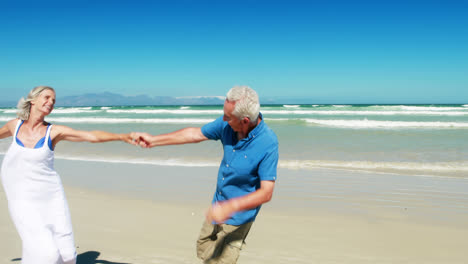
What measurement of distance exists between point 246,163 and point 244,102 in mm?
440

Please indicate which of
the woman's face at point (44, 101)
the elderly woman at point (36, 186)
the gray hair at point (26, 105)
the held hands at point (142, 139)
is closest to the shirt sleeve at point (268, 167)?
the held hands at point (142, 139)

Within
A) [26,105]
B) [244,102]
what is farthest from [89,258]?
[244,102]

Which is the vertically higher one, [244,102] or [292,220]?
[244,102]

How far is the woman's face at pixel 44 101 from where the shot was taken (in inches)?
112

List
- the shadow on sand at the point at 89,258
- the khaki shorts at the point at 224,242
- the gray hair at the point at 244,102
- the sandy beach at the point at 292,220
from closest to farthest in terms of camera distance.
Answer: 1. the gray hair at the point at 244,102
2. the khaki shorts at the point at 224,242
3. the shadow on sand at the point at 89,258
4. the sandy beach at the point at 292,220

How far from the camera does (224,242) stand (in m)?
2.64

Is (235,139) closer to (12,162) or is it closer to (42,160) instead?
(42,160)

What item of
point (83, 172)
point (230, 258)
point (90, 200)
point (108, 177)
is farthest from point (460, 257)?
point (83, 172)

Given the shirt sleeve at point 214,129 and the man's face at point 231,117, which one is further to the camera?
the shirt sleeve at point 214,129

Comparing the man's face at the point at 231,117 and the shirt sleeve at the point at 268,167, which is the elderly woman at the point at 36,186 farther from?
the shirt sleeve at the point at 268,167

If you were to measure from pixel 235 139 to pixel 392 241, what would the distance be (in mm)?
3410

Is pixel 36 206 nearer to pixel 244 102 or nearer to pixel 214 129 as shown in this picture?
pixel 214 129

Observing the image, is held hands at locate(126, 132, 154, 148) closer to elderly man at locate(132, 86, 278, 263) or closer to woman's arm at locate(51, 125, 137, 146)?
woman's arm at locate(51, 125, 137, 146)

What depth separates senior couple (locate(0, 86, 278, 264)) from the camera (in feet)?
7.63
